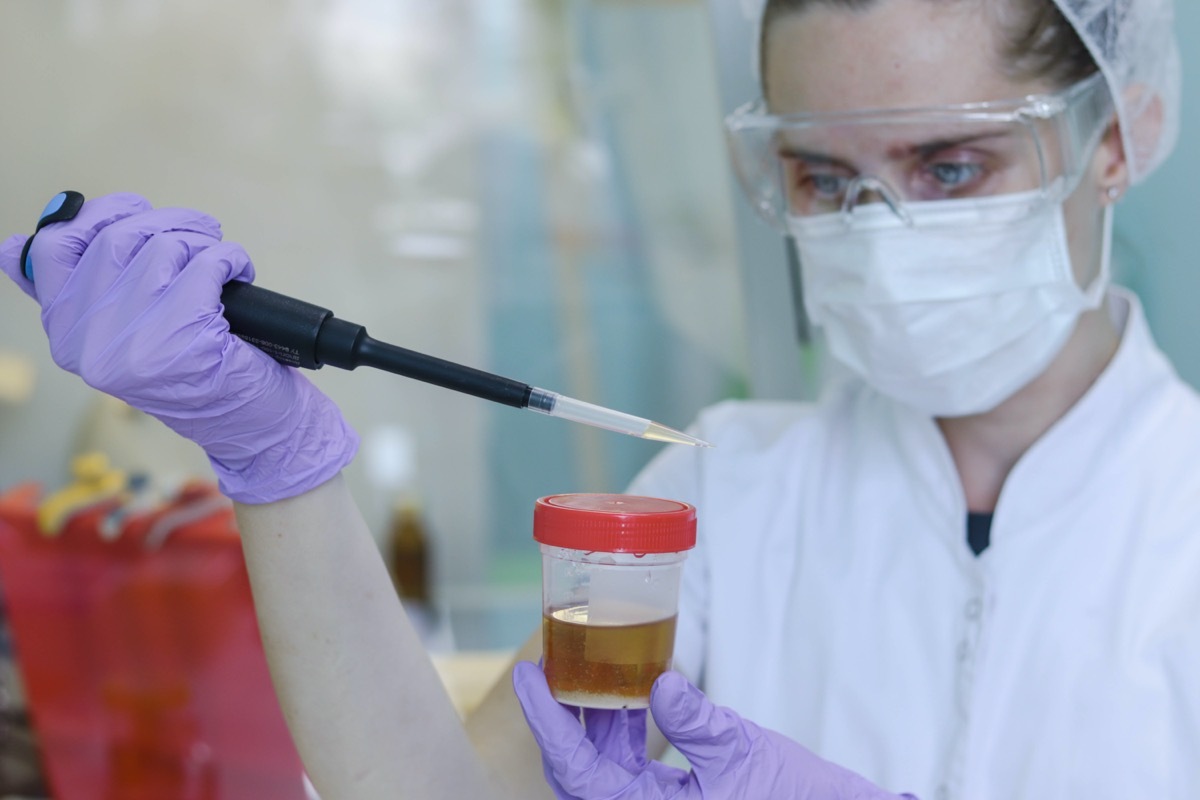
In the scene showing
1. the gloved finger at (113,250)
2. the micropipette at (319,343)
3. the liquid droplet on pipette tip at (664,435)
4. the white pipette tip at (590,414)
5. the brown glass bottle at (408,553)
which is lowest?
the brown glass bottle at (408,553)

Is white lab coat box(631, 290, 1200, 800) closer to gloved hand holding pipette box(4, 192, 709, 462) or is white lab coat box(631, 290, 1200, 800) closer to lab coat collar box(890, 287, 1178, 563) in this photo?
lab coat collar box(890, 287, 1178, 563)

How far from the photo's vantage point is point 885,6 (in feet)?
3.56

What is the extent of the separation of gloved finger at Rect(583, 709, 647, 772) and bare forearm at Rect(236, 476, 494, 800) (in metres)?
0.17

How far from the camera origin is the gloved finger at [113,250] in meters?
0.73

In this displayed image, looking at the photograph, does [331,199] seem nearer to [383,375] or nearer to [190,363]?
[383,375]

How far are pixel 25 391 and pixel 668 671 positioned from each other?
1.86 metres

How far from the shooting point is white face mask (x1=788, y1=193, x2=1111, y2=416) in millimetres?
1116

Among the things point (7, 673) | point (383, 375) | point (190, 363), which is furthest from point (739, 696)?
point (383, 375)

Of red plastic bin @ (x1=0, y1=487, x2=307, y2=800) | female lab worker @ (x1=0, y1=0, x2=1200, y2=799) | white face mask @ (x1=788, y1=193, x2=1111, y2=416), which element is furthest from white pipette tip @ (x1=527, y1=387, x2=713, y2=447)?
red plastic bin @ (x1=0, y1=487, x2=307, y2=800)

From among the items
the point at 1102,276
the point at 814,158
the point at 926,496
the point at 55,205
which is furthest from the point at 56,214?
the point at 1102,276

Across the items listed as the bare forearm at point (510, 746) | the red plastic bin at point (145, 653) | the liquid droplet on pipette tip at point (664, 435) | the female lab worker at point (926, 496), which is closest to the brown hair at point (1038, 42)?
the female lab worker at point (926, 496)

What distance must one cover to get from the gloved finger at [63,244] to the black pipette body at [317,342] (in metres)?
0.10

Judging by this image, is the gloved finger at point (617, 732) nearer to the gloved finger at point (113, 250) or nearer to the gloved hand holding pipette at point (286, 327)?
the gloved hand holding pipette at point (286, 327)

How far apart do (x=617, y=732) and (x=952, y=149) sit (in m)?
0.69
